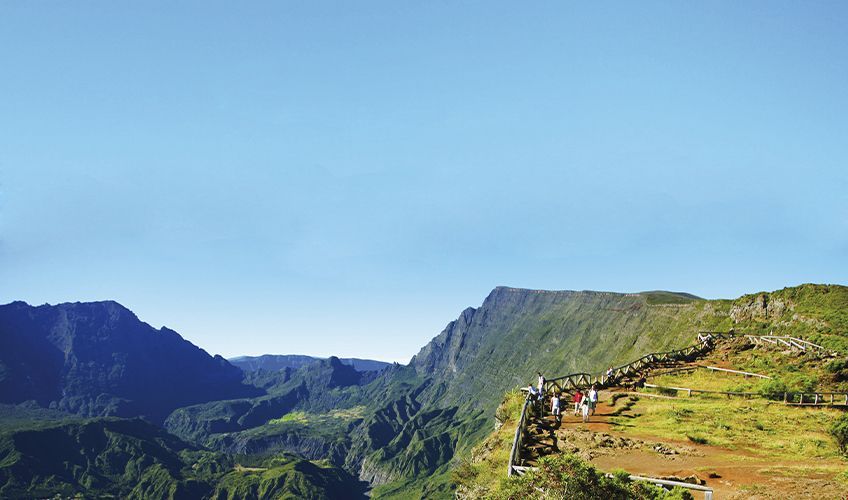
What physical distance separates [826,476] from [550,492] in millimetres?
16120

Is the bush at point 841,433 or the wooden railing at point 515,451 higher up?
the bush at point 841,433

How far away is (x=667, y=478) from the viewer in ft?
76.8

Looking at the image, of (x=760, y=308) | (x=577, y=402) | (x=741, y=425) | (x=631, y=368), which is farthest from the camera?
(x=760, y=308)

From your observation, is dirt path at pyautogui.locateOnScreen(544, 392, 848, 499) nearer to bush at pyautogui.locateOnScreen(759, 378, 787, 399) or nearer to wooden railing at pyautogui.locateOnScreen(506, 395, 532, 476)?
wooden railing at pyautogui.locateOnScreen(506, 395, 532, 476)

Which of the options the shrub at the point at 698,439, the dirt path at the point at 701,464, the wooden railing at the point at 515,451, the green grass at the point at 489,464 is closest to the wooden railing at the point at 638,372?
the wooden railing at the point at 515,451

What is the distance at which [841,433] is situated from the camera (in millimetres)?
29641

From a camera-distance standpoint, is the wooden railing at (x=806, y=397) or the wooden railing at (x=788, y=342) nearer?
the wooden railing at (x=806, y=397)

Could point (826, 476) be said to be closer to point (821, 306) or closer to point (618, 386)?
point (618, 386)

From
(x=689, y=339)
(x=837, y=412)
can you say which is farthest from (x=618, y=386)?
(x=689, y=339)

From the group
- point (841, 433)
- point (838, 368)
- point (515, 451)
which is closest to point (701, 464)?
point (841, 433)

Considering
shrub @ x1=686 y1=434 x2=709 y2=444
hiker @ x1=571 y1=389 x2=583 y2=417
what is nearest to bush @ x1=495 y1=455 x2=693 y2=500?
shrub @ x1=686 y1=434 x2=709 y2=444

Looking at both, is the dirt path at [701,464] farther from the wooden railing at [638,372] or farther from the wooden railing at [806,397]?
the wooden railing at [806,397]

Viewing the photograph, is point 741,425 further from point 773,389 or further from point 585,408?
point 585,408

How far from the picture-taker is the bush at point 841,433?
95.5ft
